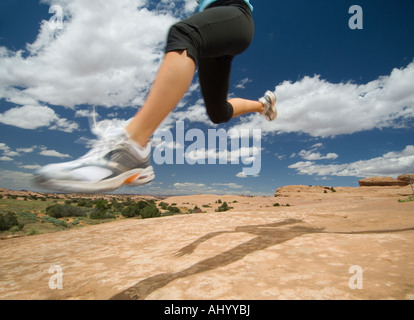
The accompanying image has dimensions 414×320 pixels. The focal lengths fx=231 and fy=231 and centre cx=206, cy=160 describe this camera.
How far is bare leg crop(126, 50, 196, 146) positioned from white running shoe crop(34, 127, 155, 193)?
0.11 metres

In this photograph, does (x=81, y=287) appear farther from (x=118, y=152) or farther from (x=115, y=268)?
(x=118, y=152)

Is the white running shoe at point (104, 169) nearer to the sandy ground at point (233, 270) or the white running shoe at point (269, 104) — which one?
the sandy ground at point (233, 270)

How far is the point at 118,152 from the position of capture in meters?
1.46

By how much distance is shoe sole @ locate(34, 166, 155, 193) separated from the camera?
4.20 feet

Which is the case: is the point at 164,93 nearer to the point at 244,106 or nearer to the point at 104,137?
the point at 104,137

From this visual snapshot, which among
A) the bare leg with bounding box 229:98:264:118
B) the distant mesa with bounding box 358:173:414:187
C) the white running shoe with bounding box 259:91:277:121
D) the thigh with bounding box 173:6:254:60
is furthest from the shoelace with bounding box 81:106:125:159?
the distant mesa with bounding box 358:173:414:187

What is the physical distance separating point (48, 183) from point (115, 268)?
1.14 metres

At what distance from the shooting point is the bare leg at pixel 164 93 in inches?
53.4

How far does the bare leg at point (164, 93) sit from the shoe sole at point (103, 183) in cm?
27

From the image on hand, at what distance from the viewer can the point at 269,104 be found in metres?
3.41

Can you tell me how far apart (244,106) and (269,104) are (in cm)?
66

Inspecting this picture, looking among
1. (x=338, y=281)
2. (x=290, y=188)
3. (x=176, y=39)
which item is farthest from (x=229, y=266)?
(x=290, y=188)

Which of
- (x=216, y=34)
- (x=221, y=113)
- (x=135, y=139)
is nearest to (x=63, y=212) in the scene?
(x=221, y=113)
